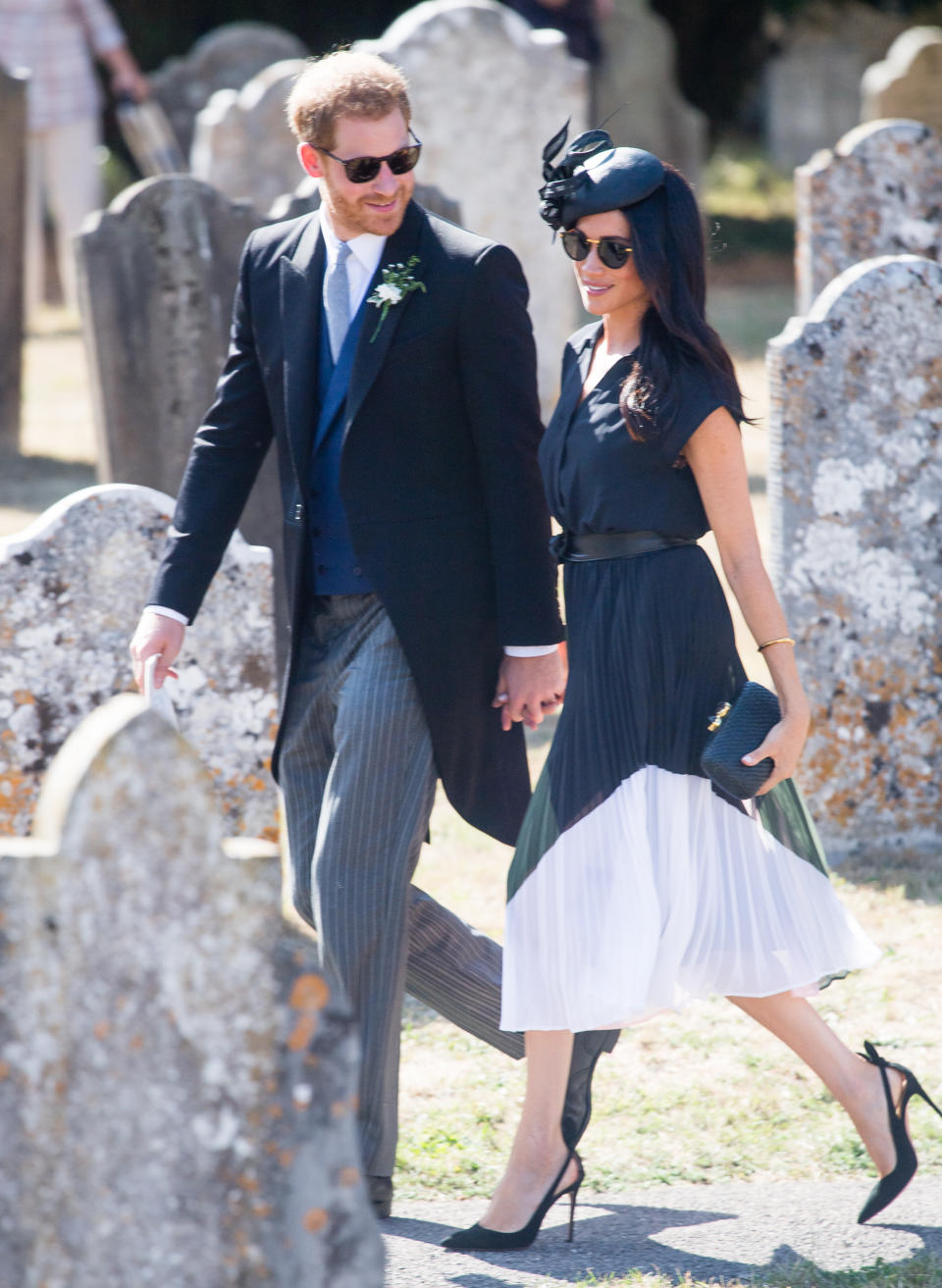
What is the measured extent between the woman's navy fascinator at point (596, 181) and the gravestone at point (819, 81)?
72.4ft

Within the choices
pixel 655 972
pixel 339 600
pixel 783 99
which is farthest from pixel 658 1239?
pixel 783 99

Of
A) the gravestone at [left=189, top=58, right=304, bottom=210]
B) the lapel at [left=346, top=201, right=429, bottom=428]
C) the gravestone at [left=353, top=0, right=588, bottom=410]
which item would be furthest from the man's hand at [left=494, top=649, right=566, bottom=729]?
the gravestone at [left=189, top=58, right=304, bottom=210]

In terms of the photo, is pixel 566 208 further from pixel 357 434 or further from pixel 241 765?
pixel 241 765

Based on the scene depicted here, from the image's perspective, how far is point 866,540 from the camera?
4.51 meters

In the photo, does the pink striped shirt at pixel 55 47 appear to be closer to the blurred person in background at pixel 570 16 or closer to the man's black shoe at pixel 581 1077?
the blurred person in background at pixel 570 16

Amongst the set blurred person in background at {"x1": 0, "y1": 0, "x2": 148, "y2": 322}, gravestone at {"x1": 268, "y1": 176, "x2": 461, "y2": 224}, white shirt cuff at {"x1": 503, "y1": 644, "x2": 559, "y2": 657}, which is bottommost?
white shirt cuff at {"x1": 503, "y1": 644, "x2": 559, "y2": 657}

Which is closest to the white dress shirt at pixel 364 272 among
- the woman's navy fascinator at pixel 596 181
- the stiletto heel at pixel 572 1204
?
the woman's navy fascinator at pixel 596 181

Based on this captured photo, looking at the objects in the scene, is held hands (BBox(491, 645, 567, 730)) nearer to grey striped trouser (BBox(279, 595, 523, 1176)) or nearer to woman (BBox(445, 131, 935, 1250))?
woman (BBox(445, 131, 935, 1250))

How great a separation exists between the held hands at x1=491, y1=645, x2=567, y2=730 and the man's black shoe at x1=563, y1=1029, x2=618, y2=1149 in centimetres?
55

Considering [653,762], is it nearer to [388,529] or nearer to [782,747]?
[782,747]

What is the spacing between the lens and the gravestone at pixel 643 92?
1329cm

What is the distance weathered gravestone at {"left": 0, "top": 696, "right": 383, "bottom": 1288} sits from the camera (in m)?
1.77

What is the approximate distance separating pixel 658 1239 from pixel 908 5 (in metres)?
16.1

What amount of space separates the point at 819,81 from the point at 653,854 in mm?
23822
